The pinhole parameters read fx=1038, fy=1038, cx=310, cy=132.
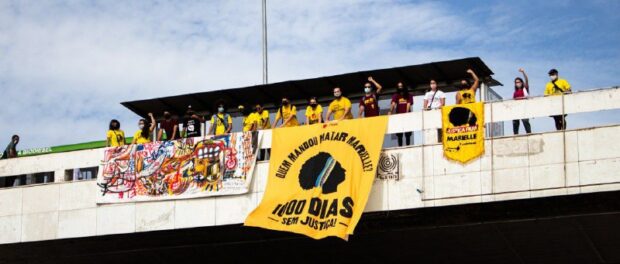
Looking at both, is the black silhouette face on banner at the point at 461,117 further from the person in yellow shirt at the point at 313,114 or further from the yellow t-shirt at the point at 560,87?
the person in yellow shirt at the point at 313,114

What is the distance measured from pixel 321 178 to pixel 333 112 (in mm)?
2450

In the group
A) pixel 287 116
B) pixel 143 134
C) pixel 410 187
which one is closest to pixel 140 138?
pixel 143 134

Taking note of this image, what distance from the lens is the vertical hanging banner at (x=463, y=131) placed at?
24.3 m

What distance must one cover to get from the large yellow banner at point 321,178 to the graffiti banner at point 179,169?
95cm

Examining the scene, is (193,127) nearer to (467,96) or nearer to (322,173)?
(322,173)

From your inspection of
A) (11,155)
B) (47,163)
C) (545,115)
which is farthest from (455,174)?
(11,155)

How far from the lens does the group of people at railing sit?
82.7 ft

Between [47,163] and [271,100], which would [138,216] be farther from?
[271,100]

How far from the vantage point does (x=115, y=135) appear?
95.7 feet

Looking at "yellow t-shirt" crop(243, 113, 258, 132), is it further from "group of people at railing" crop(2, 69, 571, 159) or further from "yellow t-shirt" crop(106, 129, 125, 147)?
"yellow t-shirt" crop(106, 129, 125, 147)

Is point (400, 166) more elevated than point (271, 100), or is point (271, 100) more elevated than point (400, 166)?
point (271, 100)

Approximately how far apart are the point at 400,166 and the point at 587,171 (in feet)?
14.5

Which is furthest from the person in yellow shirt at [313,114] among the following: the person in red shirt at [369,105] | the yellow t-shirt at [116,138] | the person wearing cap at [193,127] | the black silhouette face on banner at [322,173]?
the yellow t-shirt at [116,138]

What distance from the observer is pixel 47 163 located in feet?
97.3
